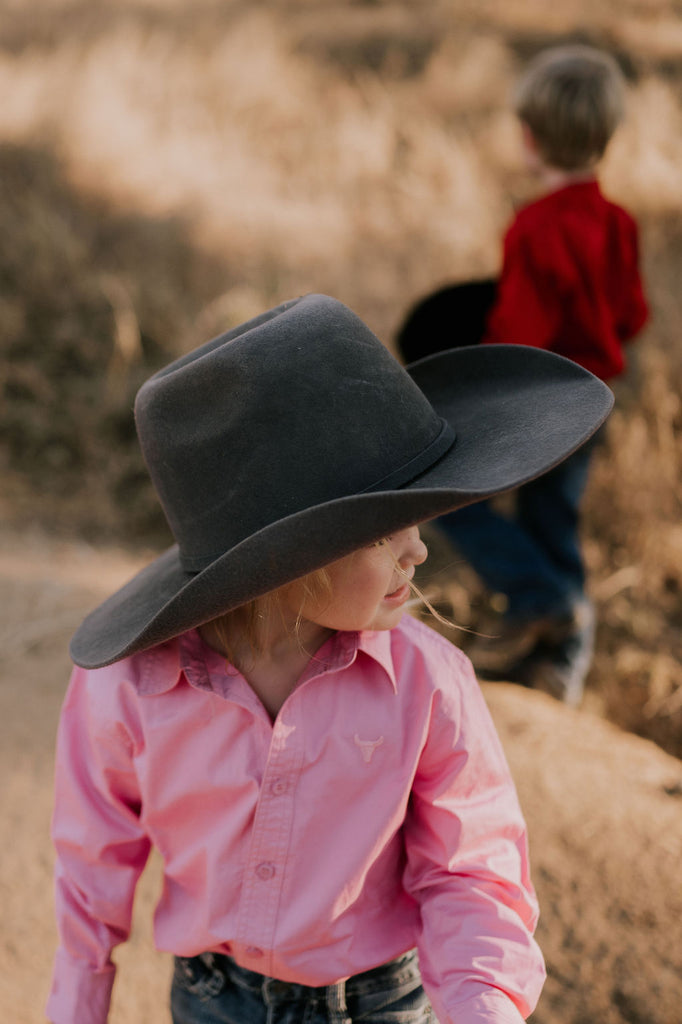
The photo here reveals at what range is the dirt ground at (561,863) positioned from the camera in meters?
1.89

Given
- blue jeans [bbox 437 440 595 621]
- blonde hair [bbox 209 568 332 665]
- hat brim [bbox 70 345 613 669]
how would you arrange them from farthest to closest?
1. blue jeans [bbox 437 440 595 621]
2. blonde hair [bbox 209 568 332 665]
3. hat brim [bbox 70 345 613 669]

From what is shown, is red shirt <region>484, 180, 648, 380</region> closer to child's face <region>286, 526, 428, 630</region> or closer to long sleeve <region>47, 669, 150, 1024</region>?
child's face <region>286, 526, 428, 630</region>

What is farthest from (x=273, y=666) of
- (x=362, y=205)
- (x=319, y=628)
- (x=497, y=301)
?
(x=362, y=205)

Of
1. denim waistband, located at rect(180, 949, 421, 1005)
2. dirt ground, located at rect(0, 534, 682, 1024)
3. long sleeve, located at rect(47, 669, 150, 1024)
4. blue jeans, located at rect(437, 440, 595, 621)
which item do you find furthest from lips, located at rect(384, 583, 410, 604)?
blue jeans, located at rect(437, 440, 595, 621)

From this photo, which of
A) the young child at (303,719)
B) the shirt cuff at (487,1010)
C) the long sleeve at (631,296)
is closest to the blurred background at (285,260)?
the young child at (303,719)

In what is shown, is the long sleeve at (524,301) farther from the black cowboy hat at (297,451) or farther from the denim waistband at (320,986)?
the denim waistband at (320,986)

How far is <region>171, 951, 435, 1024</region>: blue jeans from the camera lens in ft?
4.29

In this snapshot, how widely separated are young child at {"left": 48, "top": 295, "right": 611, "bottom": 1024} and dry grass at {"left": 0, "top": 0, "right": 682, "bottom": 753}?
2.17 m

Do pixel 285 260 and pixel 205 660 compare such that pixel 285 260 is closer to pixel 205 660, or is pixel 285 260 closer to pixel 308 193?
pixel 308 193

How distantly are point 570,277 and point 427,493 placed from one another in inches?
73.6

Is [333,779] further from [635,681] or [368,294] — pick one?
[368,294]

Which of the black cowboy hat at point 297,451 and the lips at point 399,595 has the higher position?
the black cowboy hat at point 297,451

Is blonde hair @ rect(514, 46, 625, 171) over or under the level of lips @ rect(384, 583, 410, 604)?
over

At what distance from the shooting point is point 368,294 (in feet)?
17.2
